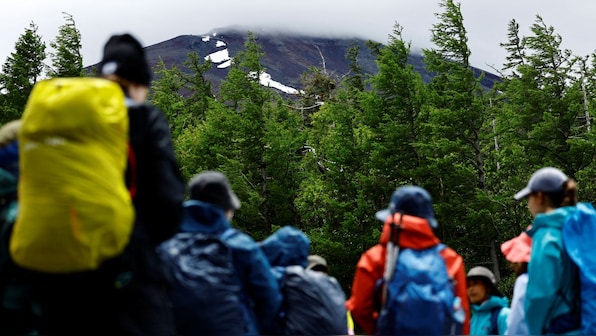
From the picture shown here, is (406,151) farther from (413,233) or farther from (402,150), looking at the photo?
(413,233)

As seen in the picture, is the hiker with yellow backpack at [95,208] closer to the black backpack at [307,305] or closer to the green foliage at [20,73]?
the black backpack at [307,305]

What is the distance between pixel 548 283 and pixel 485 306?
86.8 inches

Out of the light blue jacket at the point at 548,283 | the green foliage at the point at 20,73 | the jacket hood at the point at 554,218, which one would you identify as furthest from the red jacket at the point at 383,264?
the green foliage at the point at 20,73

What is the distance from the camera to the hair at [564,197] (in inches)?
178

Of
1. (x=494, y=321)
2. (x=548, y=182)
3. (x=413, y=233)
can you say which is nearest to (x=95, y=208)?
(x=413, y=233)

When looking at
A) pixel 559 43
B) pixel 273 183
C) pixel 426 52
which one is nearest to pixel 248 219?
pixel 273 183

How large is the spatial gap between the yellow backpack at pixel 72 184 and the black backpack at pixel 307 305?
2.59 m

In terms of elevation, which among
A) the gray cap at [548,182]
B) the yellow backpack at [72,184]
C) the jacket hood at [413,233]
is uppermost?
the yellow backpack at [72,184]

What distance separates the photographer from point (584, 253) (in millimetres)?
4180

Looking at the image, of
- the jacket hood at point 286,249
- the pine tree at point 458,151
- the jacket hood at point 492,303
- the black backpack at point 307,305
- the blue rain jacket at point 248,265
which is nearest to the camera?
the blue rain jacket at point 248,265

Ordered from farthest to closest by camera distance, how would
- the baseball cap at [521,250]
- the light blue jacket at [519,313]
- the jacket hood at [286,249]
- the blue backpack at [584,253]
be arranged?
the jacket hood at [286,249] → the baseball cap at [521,250] → the light blue jacket at [519,313] → the blue backpack at [584,253]

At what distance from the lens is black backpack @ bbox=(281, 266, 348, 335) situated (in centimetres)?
497

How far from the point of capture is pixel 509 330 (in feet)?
15.9

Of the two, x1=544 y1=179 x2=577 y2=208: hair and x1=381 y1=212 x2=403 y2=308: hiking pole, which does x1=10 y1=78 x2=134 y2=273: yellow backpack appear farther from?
x1=544 y1=179 x2=577 y2=208: hair
